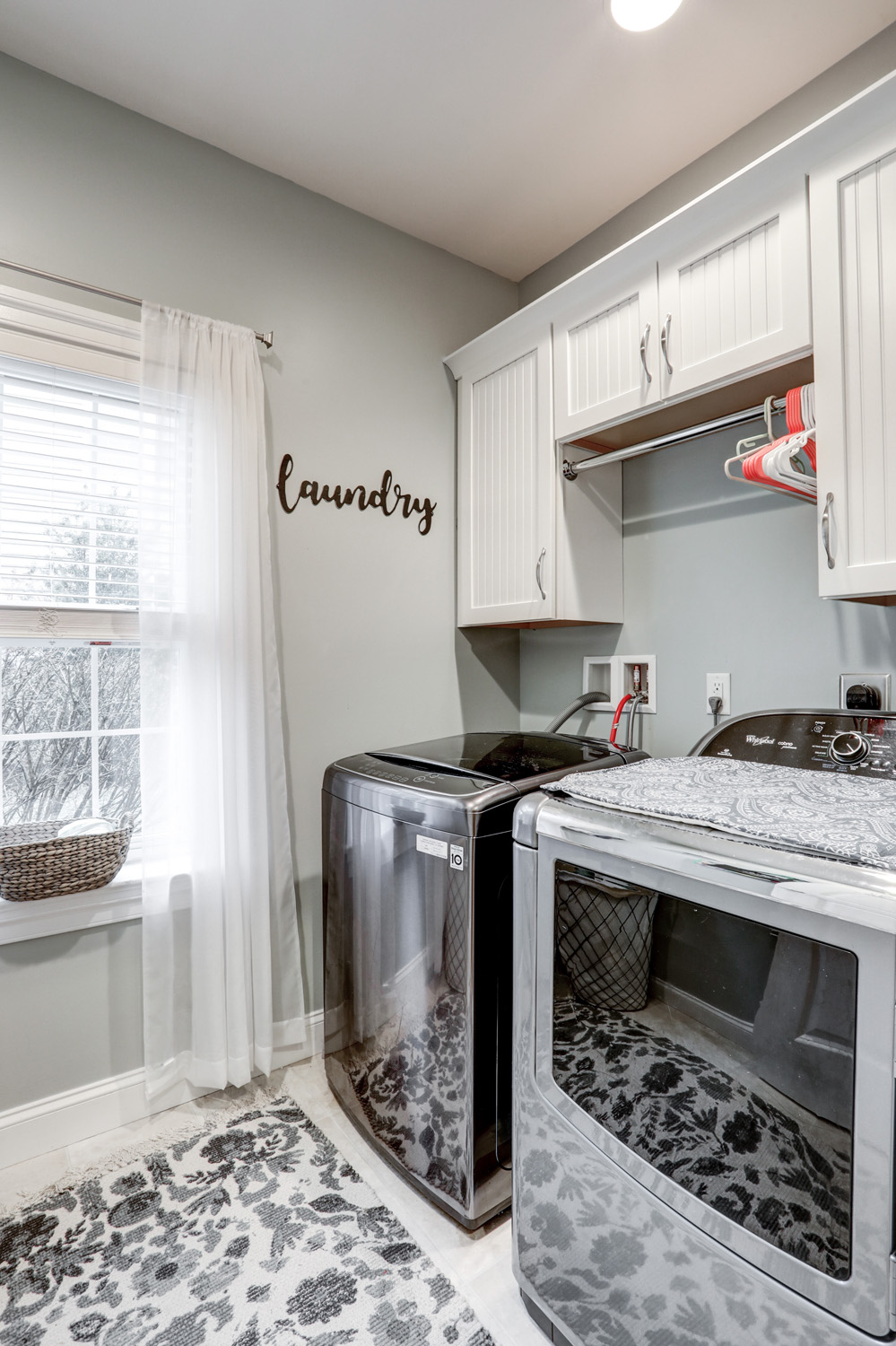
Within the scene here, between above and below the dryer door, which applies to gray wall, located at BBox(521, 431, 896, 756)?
above

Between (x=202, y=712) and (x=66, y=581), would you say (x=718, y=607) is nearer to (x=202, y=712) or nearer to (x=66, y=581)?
(x=202, y=712)

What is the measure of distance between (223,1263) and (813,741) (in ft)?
5.35

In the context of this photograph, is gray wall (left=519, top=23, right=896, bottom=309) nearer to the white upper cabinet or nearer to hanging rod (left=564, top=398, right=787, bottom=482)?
the white upper cabinet

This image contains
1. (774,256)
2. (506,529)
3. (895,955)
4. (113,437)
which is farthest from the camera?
(506,529)

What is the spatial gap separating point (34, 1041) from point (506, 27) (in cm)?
265

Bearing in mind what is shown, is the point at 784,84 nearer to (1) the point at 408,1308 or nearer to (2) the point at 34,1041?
(1) the point at 408,1308

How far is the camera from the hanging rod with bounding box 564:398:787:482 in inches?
63.6

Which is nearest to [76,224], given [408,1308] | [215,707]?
[215,707]

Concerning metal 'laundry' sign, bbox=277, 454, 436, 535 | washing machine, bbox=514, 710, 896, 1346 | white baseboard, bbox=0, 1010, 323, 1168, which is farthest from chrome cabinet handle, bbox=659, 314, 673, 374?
white baseboard, bbox=0, 1010, 323, 1168

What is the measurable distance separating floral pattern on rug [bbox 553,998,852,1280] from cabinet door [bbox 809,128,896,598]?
3.12ft

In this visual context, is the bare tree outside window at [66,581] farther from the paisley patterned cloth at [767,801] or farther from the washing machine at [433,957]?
the paisley patterned cloth at [767,801]

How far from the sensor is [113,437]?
1811 mm

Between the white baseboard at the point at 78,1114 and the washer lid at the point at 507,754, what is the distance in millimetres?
1074

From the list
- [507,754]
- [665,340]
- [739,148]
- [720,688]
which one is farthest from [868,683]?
[739,148]
